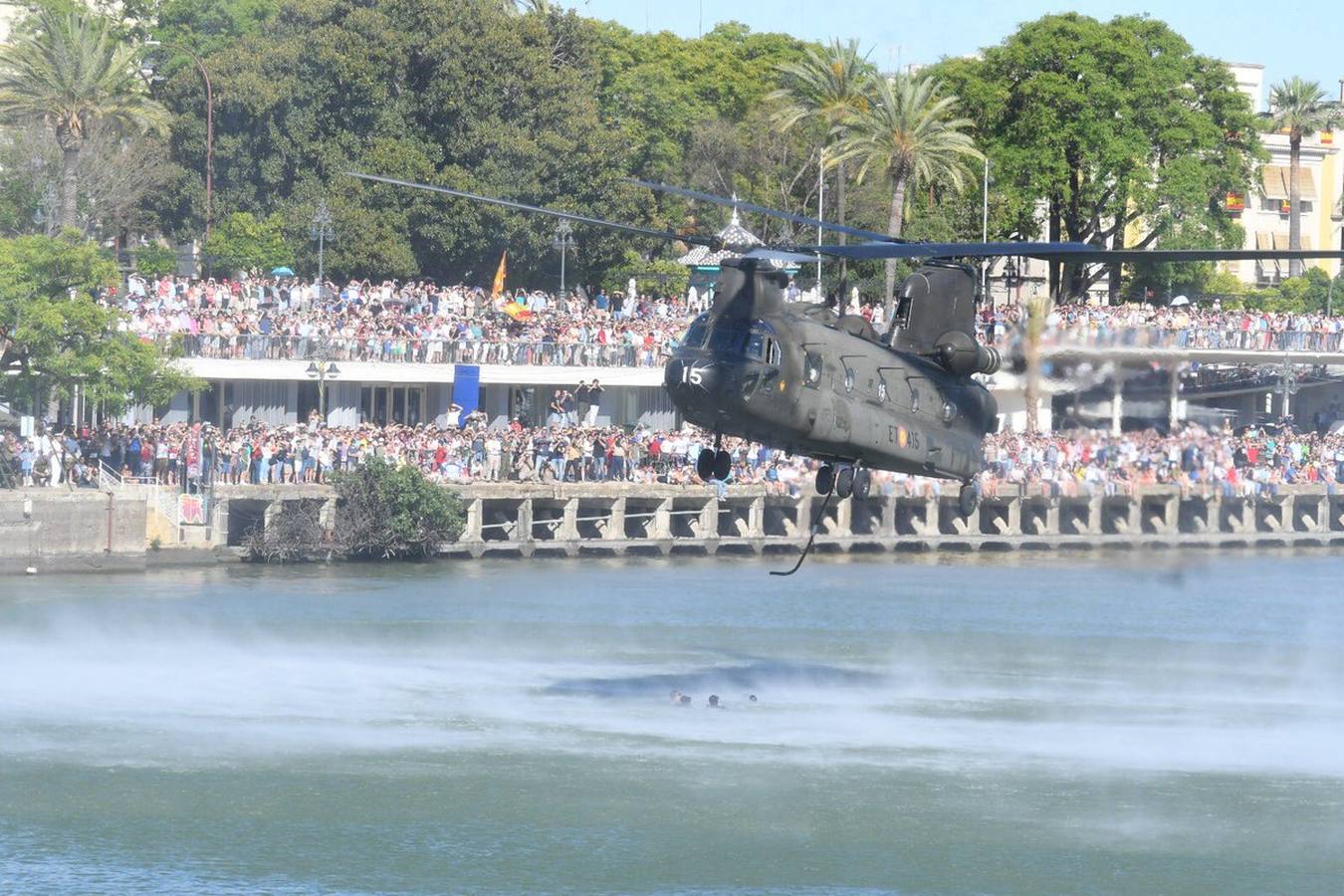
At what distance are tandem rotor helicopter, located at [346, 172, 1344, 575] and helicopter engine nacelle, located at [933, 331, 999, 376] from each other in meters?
0.02

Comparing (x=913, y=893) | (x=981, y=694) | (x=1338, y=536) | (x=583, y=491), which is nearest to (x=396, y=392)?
(x=583, y=491)

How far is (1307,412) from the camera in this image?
76188 millimetres

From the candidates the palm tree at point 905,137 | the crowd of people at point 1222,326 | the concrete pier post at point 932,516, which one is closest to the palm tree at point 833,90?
the palm tree at point 905,137

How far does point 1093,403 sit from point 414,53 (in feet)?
177

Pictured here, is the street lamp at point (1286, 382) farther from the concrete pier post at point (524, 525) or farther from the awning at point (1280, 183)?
the awning at point (1280, 183)

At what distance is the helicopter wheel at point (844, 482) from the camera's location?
36.9 m

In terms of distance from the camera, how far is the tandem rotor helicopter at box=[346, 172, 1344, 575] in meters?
33.8

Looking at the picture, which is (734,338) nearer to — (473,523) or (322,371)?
(322,371)

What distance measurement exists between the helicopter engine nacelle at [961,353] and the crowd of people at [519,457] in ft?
52.5

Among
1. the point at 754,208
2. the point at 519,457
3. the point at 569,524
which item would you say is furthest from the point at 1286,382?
the point at 754,208

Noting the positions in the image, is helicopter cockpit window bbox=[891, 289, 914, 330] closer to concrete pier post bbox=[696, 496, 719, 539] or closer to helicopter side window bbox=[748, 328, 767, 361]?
helicopter side window bbox=[748, 328, 767, 361]

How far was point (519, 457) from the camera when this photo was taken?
71.7m

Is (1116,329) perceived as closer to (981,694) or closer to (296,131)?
(981,694)

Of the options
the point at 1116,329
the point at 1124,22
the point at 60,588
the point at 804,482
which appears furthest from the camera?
the point at 1124,22
